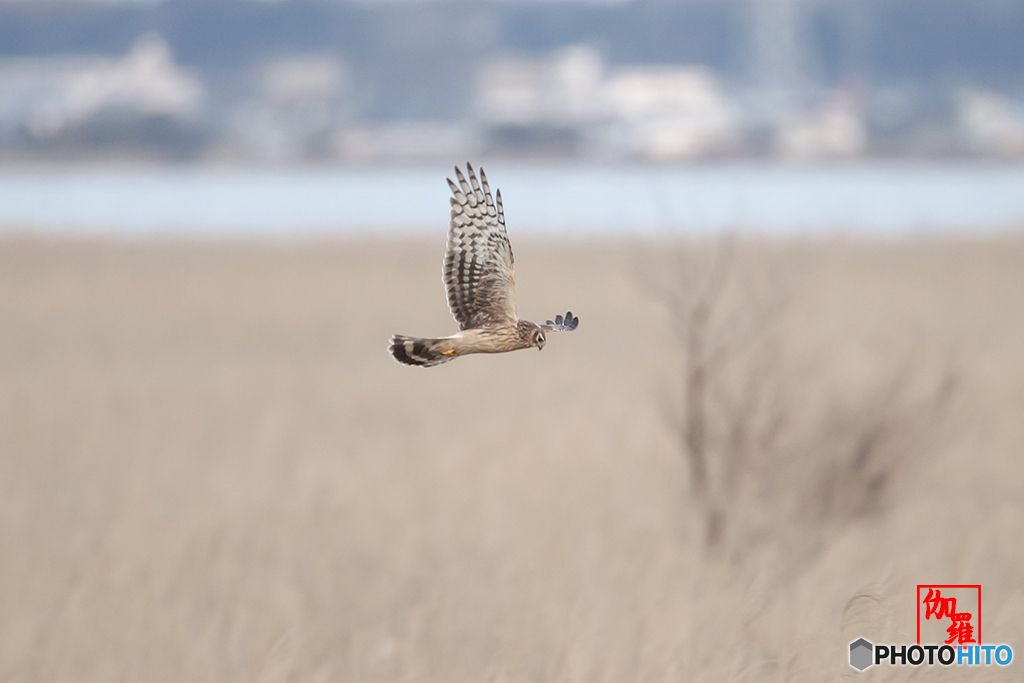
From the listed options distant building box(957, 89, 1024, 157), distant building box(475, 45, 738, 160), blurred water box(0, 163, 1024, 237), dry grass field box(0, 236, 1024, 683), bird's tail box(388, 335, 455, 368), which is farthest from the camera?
distant building box(957, 89, 1024, 157)

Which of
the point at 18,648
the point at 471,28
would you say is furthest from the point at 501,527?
the point at 471,28

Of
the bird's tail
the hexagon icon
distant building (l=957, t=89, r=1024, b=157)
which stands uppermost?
distant building (l=957, t=89, r=1024, b=157)

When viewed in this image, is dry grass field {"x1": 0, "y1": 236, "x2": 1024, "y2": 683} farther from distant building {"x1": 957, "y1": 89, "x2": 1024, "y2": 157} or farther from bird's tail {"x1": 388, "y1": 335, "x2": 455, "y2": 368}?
distant building {"x1": 957, "y1": 89, "x2": 1024, "y2": 157}

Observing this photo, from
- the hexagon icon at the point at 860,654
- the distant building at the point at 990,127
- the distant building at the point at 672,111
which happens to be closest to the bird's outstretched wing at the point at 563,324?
the hexagon icon at the point at 860,654

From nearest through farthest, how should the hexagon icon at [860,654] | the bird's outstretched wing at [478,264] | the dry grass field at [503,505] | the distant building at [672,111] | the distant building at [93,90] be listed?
the bird's outstretched wing at [478,264] → the hexagon icon at [860,654] → the dry grass field at [503,505] → the distant building at [672,111] → the distant building at [93,90]

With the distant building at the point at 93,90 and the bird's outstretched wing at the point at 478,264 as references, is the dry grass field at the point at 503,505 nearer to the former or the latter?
the bird's outstretched wing at the point at 478,264

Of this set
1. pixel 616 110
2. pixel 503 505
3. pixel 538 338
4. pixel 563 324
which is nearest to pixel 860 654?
pixel 563 324

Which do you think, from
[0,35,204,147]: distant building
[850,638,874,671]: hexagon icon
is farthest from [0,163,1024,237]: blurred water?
[850,638,874,671]: hexagon icon

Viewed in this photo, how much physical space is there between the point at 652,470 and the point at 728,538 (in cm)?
317

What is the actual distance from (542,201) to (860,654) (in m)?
46.6

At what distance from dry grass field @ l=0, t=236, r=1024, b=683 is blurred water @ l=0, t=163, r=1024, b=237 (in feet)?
32.8

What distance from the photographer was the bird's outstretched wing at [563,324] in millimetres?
2240

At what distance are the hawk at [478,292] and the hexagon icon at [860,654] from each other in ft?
14.1

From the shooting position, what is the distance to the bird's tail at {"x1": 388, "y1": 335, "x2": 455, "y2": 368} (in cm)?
203
